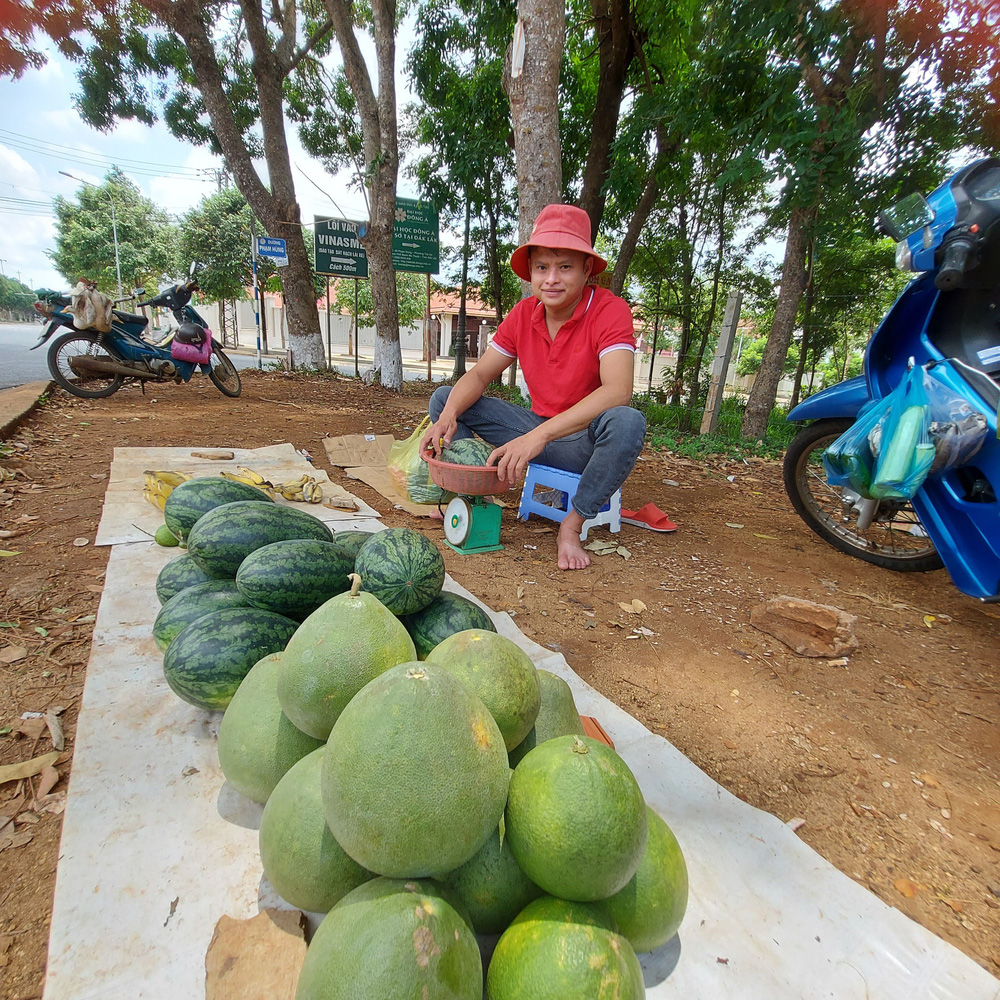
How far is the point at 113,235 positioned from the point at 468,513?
42339 millimetres

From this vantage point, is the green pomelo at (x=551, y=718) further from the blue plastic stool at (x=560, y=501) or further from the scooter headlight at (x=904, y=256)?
the scooter headlight at (x=904, y=256)

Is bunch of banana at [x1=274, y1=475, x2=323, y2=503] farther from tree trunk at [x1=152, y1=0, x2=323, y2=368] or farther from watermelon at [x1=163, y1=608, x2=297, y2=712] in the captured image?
tree trunk at [x1=152, y1=0, x2=323, y2=368]

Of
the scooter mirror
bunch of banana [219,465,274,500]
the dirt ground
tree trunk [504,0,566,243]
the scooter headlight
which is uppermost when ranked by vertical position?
tree trunk [504,0,566,243]

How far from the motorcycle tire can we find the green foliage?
40.0 meters

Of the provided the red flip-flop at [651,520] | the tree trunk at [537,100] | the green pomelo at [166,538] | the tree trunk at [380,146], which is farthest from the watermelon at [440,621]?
the tree trunk at [380,146]

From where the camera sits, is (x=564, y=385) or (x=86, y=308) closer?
(x=564, y=385)

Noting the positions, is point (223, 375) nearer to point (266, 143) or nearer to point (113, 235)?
point (266, 143)

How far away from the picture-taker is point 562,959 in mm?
832

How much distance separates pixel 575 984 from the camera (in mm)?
811

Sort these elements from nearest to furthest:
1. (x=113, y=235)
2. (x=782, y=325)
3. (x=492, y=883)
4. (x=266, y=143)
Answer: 1. (x=492, y=883)
2. (x=782, y=325)
3. (x=266, y=143)
4. (x=113, y=235)

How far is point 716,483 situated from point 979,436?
2.97 meters

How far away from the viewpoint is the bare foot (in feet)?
10.9

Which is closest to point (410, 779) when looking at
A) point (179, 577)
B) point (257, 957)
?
point (257, 957)

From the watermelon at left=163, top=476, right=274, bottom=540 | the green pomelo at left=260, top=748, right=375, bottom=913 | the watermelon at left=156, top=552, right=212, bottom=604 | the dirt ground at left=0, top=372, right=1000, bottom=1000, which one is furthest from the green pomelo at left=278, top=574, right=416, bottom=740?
the watermelon at left=163, top=476, right=274, bottom=540
